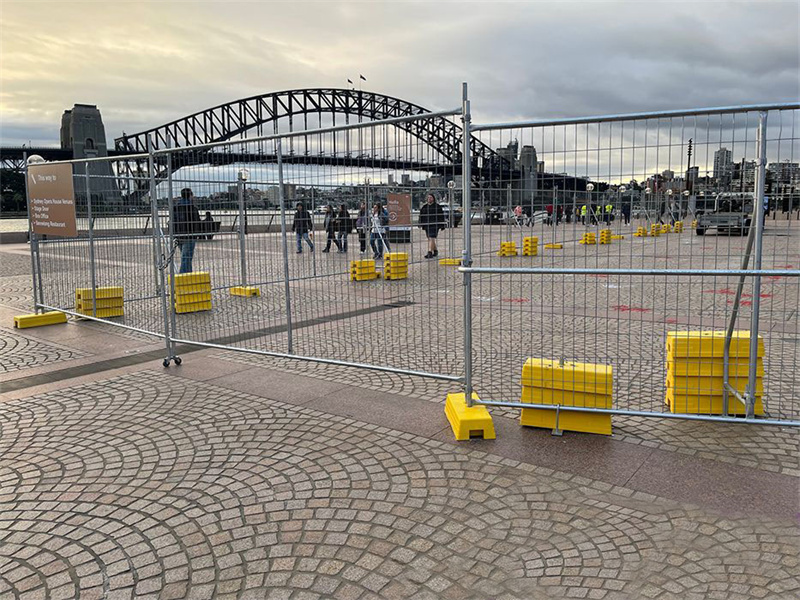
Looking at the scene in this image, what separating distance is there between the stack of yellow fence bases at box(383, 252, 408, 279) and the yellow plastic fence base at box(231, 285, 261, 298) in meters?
2.76

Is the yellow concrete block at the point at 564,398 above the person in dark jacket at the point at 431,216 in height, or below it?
below

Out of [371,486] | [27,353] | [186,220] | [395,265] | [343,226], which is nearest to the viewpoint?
[371,486]

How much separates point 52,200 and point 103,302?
1694 mm

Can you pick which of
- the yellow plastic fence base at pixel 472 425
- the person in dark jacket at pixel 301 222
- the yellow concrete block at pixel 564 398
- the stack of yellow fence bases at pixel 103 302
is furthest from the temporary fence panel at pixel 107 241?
the yellow concrete block at pixel 564 398

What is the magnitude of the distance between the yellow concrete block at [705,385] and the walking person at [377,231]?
537 cm

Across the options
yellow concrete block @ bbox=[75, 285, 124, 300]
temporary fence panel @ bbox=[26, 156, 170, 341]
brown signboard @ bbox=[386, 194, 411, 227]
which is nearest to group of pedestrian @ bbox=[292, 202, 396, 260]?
brown signboard @ bbox=[386, 194, 411, 227]

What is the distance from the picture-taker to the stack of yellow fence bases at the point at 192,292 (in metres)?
10.0

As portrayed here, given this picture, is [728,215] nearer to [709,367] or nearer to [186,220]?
[709,367]

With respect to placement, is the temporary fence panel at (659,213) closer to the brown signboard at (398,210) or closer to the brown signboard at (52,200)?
the brown signboard at (398,210)

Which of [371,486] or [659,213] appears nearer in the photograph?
[371,486]

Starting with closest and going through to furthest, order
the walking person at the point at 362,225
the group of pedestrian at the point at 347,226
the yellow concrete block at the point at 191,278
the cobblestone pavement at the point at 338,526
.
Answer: the cobblestone pavement at the point at 338,526 < the yellow concrete block at the point at 191,278 < the group of pedestrian at the point at 347,226 < the walking person at the point at 362,225

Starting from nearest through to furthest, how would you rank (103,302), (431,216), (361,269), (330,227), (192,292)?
(431,216), (103,302), (192,292), (330,227), (361,269)

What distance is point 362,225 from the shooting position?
1130cm

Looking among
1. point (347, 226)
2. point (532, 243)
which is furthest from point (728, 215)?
point (347, 226)
